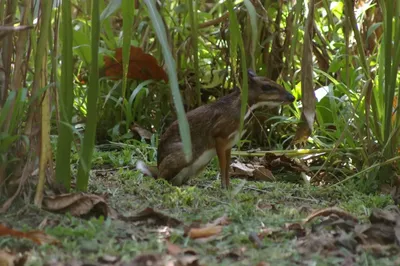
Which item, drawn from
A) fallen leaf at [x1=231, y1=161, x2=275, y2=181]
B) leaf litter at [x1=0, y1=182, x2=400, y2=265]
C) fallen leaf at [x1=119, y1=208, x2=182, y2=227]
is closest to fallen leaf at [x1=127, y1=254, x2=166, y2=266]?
leaf litter at [x1=0, y1=182, x2=400, y2=265]

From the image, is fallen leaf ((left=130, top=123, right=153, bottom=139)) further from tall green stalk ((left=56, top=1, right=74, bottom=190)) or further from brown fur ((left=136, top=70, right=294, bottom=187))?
tall green stalk ((left=56, top=1, right=74, bottom=190))

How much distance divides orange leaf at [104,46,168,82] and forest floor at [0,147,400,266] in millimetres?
1814

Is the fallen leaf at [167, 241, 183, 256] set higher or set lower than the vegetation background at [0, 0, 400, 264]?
lower

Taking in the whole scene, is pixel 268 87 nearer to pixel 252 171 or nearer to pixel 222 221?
pixel 252 171

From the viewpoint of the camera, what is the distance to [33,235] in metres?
2.43

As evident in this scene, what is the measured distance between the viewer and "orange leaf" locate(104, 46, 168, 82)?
205 inches

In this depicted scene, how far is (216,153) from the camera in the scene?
4.42 meters

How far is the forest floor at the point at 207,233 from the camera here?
7.79 ft

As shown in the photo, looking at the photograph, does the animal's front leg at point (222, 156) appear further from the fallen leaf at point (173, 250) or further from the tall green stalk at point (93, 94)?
the fallen leaf at point (173, 250)

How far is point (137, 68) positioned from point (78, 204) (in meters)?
2.60

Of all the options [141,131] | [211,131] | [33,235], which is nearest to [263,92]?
[211,131]

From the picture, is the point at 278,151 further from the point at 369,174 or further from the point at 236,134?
the point at 369,174

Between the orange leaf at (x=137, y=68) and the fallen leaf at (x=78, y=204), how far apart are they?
241 centimetres

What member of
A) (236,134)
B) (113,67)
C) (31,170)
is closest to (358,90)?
(236,134)
